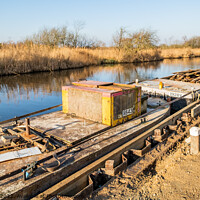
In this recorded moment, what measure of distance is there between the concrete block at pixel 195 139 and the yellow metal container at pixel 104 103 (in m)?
1.77

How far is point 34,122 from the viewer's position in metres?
6.39

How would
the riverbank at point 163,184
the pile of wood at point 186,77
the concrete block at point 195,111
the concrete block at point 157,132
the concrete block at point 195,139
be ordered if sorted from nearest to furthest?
1. the riverbank at point 163,184
2. the concrete block at point 195,139
3. the concrete block at point 157,132
4. the concrete block at point 195,111
5. the pile of wood at point 186,77

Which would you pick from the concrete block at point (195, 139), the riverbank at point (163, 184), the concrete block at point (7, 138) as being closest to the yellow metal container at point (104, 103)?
the riverbank at point (163, 184)

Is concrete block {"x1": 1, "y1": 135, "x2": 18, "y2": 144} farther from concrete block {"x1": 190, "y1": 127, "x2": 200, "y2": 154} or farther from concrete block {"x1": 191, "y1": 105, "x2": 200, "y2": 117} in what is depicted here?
concrete block {"x1": 191, "y1": 105, "x2": 200, "y2": 117}

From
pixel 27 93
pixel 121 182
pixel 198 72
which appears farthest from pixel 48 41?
pixel 121 182

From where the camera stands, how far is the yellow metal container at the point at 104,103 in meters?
5.75

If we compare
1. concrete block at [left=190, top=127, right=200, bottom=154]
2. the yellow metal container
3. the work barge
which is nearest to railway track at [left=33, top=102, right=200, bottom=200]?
the work barge

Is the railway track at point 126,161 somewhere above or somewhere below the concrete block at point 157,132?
below

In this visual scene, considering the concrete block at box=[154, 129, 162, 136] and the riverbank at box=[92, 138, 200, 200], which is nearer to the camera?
the riverbank at box=[92, 138, 200, 200]

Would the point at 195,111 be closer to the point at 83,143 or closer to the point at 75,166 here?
the point at 83,143

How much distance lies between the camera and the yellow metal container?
575 centimetres

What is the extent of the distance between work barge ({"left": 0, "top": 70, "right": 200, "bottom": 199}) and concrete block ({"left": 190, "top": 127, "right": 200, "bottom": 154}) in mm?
620

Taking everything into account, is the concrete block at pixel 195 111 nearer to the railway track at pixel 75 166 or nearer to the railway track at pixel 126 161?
the railway track at pixel 126 161

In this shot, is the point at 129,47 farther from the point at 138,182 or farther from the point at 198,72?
the point at 138,182
